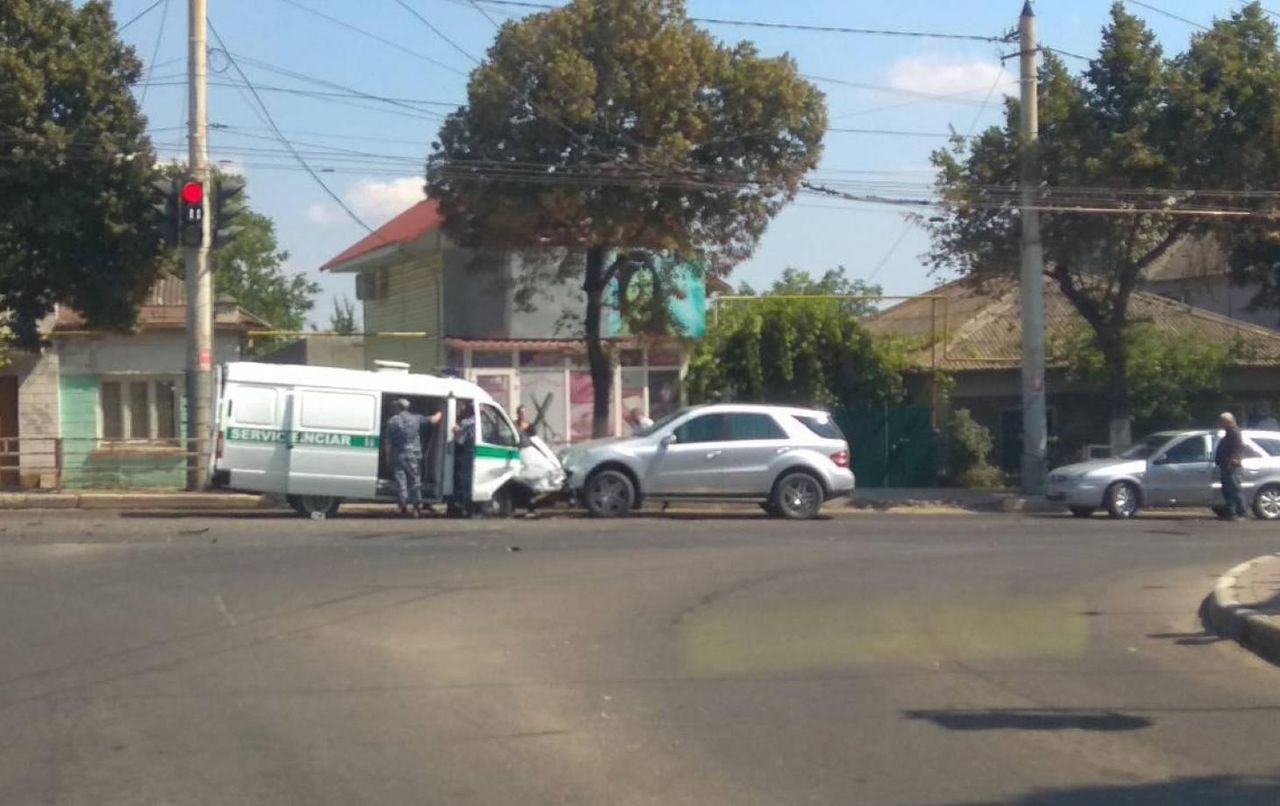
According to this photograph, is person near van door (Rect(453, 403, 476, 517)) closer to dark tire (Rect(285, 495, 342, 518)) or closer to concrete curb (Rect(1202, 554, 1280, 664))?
dark tire (Rect(285, 495, 342, 518))

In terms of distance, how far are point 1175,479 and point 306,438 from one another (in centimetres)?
1419

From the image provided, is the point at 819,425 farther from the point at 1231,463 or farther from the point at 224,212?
the point at 224,212

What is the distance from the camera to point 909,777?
8117 mm

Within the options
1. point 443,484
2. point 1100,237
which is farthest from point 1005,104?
point 443,484

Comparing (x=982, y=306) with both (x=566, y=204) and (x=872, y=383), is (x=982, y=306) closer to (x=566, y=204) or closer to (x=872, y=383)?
(x=872, y=383)

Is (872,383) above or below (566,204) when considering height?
below

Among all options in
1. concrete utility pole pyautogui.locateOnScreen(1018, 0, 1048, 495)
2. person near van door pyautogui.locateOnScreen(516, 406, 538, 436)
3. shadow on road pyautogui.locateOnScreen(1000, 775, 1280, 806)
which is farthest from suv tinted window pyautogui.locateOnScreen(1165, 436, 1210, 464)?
shadow on road pyautogui.locateOnScreen(1000, 775, 1280, 806)

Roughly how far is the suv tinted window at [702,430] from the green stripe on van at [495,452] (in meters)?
2.74

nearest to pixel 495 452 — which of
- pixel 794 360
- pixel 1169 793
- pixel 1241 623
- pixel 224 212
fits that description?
pixel 224 212

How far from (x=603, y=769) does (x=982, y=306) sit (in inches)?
1420

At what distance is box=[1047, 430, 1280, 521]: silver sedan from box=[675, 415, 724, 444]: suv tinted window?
21.2ft

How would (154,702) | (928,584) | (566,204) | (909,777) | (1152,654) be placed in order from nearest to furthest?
(909,777), (154,702), (1152,654), (928,584), (566,204)

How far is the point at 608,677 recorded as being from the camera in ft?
35.8

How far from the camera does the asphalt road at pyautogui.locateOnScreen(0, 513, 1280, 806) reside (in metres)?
8.12
